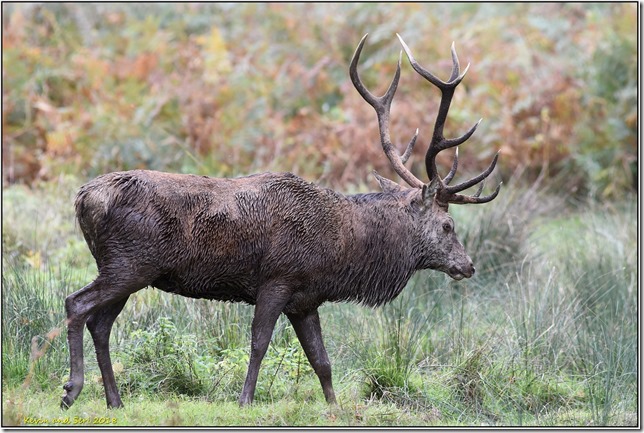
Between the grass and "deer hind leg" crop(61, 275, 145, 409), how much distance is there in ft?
0.58

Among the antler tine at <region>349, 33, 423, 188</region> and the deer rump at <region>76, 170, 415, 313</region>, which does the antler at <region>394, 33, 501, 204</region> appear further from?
the deer rump at <region>76, 170, 415, 313</region>

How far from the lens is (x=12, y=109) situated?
49.5ft

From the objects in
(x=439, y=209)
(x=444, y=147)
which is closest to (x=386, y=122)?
(x=444, y=147)

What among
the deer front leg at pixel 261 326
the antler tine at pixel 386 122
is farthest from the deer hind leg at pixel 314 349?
the antler tine at pixel 386 122

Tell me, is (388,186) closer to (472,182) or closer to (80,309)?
(472,182)

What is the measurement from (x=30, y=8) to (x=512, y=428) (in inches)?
536

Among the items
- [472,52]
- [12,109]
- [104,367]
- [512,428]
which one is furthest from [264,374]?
[472,52]

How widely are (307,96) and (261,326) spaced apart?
9933mm

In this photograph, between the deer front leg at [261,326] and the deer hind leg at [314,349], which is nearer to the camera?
the deer front leg at [261,326]

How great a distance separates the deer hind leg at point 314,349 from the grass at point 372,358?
15cm

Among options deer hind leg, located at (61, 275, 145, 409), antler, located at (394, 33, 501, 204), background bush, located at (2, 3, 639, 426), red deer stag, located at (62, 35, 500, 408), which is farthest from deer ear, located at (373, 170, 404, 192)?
deer hind leg, located at (61, 275, 145, 409)

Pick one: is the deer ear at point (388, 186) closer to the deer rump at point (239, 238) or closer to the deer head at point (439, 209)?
the deer head at point (439, 209)

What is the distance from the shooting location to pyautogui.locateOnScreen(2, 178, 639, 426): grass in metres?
7.05

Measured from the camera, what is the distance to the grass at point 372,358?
705 centimetres
